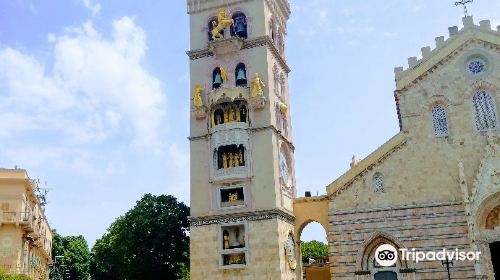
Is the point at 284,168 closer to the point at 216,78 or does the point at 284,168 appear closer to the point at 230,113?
the point at 230,113

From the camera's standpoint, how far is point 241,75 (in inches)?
1393

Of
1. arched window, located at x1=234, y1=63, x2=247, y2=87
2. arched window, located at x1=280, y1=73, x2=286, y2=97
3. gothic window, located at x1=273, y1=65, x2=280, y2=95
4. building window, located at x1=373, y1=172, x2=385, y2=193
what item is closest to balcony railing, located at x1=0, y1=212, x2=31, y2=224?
arched window, located at x1=234, y1=63, x2=247, y2=87

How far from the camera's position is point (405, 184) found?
3183 cm

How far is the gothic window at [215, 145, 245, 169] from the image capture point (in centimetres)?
3397

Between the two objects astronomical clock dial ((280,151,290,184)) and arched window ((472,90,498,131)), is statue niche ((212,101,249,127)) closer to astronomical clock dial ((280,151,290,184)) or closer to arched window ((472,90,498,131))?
astronomical clock dial ((280,151,290,184))

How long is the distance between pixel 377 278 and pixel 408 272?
1.90m

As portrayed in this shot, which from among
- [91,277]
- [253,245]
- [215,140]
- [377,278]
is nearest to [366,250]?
[377,278]

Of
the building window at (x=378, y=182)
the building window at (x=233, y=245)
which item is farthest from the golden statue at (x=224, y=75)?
the building window at (x=378, y=182)

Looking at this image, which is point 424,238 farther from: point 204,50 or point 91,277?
point 91,277

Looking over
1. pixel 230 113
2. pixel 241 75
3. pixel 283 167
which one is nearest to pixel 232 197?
pixel 283 167

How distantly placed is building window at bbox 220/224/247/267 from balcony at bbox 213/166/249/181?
3012 millimetres

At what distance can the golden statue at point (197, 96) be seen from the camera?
35156 mm

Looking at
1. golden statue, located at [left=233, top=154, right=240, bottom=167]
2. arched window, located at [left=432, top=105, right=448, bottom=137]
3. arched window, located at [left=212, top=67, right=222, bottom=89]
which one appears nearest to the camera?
arched window, located at [left=432, top=105, right=448, bottom=137]

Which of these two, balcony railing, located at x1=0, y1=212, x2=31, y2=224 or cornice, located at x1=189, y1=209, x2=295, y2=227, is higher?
balcony railing, located at x1=0, y1=212, x2=31, y2=224
